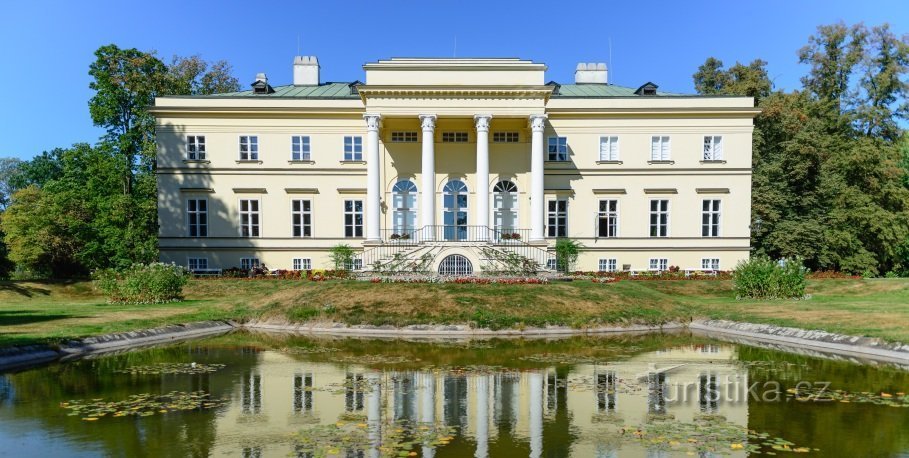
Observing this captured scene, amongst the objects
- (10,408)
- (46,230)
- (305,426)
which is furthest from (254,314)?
(46,230)

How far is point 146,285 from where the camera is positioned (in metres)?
23.7

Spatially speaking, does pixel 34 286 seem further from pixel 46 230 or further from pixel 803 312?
pixel 803 312

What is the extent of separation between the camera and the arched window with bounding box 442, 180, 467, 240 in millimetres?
34500

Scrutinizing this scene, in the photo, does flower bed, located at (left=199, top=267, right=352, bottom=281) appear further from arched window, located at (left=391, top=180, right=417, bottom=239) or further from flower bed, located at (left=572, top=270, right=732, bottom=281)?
flower bed, located at (left=572, top=270, right=732, bottom=281)

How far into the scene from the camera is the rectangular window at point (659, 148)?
34969 millimetres

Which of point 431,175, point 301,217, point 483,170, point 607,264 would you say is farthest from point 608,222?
point 301,217

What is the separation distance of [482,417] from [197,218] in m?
30.5

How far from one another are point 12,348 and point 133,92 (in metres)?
31.1

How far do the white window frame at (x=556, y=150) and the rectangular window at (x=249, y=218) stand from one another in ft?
56.5

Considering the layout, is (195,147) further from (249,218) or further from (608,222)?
(608,222)

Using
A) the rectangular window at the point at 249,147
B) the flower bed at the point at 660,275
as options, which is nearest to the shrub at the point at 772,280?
the flower bed at the point at 660,275

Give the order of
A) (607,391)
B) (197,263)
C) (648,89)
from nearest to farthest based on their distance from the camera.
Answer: (607,391) < (197,263) < (648,89)

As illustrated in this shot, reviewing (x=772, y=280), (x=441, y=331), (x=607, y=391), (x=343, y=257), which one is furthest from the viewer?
(x=343, y=257)

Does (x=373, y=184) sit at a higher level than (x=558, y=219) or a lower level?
higher
